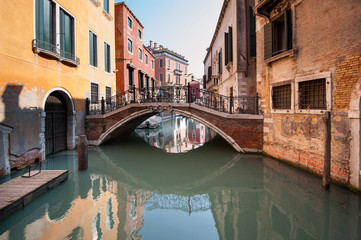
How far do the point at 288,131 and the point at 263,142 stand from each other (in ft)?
5.12

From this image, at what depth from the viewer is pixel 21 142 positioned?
6.64 metres

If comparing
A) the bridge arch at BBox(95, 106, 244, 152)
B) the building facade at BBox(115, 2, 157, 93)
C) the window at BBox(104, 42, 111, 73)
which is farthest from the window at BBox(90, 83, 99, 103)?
the building facade at BBox(115, 2, 157, 93)

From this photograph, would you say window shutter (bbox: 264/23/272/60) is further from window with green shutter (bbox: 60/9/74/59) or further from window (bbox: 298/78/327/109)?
window with green shutter (bbox: 60/9/74/59)

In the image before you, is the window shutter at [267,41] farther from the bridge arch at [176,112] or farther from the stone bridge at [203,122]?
the bridge arch at [176,112]

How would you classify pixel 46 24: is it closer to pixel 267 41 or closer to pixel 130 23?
pixel 267 41

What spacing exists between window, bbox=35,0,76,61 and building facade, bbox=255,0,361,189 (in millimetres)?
7611

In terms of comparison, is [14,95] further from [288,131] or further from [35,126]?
[288,131]

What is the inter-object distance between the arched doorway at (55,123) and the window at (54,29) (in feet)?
5.98

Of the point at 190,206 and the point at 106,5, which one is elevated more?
the point at 106,5

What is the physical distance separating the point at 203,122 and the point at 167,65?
27.3 m

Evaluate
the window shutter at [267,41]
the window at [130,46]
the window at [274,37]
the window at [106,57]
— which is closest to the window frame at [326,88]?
the window at [274,37]

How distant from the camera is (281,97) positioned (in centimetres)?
745

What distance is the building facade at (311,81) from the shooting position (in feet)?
16.0

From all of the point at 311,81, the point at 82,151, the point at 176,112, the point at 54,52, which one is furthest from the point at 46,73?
the point at 311,81
